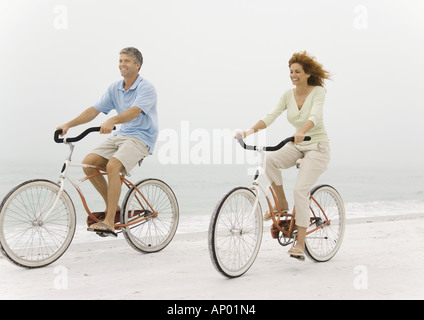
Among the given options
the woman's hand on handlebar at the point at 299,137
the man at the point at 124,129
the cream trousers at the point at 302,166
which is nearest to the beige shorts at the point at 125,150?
the man at the point at 124,129

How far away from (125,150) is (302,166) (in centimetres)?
152

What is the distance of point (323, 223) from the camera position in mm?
4297

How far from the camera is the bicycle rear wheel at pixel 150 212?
4559 mm

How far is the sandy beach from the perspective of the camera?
3.22m

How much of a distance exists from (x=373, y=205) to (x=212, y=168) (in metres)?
22.9

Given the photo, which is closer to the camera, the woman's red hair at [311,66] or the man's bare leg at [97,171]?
the woman's red hair at [311,66]

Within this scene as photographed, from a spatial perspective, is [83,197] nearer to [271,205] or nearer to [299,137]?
[271,205]

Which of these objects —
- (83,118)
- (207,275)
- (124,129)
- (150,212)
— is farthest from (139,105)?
(207,275)

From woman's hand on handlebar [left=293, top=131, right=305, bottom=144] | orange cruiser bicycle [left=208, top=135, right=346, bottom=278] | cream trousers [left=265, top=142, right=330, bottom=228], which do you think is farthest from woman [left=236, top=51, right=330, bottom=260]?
woman's hand on handlebar [left=293, top=131, right=305, bottom=144]

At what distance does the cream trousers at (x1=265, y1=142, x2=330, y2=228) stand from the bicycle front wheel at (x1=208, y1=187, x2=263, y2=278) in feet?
1.18

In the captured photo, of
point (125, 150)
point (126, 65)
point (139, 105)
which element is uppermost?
point (126, 65)

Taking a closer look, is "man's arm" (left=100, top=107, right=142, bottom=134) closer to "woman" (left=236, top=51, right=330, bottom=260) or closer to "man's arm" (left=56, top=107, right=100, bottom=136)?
"man's arm" (left=56, top=107, right=100, bottom=136)

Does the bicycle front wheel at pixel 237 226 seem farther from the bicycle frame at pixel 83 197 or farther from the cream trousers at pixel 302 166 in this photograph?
the bicycle frame at pixel 83 197

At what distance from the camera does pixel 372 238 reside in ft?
17.6
